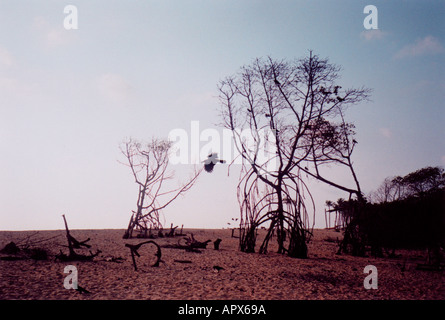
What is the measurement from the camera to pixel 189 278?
6172 mm

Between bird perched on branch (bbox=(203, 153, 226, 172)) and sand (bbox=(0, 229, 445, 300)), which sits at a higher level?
bird perched on branch (bbox=(203, 153, 226, 172))

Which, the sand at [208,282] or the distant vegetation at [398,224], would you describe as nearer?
the sand at [208,282]

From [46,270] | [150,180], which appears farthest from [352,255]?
[150,180]

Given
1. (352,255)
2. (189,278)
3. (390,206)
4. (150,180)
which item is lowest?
(352,255)

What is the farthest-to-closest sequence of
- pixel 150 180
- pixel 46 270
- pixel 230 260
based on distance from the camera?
pixel 150 180 < pixel 230 260 < pixel 46 270

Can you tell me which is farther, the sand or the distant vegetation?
the distant vegetation

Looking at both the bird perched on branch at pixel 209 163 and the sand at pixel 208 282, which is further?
the bird perched on branch at pixel 209 163

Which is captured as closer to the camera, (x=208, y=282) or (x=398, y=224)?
(x=208, y=282)

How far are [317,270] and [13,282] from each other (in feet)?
20.9

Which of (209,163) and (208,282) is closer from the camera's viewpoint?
(208,282)

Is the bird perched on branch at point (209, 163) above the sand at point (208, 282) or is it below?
above

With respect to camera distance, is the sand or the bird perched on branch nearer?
the sand

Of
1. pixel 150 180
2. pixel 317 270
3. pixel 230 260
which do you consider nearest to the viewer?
pixel 317 270
